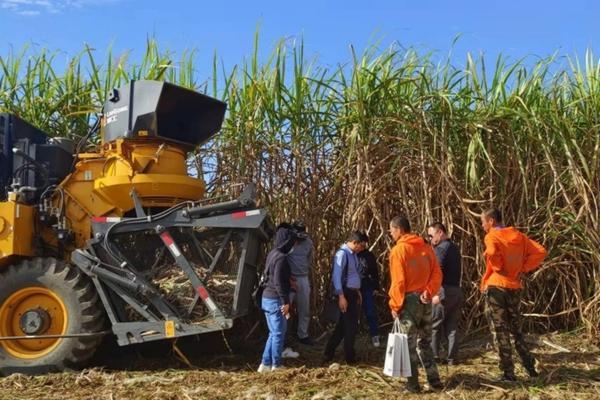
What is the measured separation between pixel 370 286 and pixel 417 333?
1.42 m

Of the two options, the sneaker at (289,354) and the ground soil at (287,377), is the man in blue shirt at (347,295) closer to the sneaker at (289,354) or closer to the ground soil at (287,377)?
the ground soil at (287,377)

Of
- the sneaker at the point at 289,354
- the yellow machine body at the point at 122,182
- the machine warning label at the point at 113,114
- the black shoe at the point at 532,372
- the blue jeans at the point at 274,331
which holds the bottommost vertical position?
the black shoe at the point at 532,372

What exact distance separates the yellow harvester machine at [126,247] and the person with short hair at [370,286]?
107 centimetres

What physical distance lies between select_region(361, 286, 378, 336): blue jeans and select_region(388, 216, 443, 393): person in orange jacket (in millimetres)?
1328

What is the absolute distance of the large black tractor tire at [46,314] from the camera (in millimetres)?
5450

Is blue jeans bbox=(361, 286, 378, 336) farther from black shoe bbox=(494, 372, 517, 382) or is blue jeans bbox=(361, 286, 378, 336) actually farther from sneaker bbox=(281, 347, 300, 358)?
black shoe bbox=(494, 372, 517, 382)

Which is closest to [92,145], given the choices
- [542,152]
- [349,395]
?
[349,395]

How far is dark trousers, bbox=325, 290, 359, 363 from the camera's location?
591 cm

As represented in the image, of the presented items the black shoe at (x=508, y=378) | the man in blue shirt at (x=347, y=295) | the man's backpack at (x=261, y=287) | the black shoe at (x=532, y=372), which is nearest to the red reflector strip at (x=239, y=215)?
the man's backpack at (x=261, y=287)

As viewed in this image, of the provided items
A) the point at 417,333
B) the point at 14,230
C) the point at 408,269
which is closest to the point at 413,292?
the point at 408,269

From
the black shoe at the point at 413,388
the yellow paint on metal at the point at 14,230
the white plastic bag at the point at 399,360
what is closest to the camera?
the white plastic bag at the point at 399,360

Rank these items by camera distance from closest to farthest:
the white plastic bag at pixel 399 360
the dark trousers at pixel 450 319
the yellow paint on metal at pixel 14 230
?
the white plastic bag at pixel 399 360 → the yellow paint on metal at pixel 14 230 → the dark trousers at pixel 450 319

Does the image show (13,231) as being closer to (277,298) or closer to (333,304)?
(277,298)

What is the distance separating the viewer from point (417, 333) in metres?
4.99
